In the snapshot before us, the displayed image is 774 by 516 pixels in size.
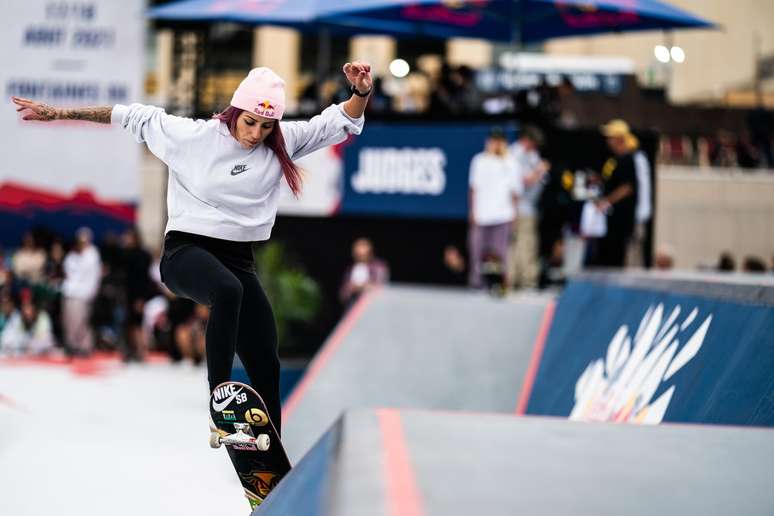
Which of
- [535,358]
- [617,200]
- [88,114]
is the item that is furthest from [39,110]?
[617,200]

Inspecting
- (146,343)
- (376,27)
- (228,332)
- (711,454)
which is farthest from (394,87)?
(711,454)

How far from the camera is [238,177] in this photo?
4.45 meters

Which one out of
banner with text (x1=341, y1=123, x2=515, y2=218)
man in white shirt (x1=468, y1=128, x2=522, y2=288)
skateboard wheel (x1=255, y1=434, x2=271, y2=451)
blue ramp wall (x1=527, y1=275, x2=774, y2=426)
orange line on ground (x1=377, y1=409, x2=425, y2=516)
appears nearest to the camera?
orange line on ground (x1=377, y1=409, x2=425, y2=516)

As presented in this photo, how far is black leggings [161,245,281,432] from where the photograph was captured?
424 centimetres

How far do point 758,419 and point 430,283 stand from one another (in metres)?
11.0

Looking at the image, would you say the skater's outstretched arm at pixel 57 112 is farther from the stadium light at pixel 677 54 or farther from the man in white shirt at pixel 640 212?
the stadium light at pixel 677 54

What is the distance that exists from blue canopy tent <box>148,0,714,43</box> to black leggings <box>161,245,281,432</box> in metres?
8.78

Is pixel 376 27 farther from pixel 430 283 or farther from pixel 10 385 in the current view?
pixel 10 385

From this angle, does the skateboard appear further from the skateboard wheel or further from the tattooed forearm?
the tattooed forearm

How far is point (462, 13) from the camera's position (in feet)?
49.6

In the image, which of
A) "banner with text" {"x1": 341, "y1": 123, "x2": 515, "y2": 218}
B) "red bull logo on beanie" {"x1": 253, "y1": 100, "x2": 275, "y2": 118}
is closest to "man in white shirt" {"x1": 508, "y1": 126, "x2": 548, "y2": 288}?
"banner with text" {"x1": 341, "y1": 123, "x2": 515, "y2": 218}

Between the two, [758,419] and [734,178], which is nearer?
[758,419]

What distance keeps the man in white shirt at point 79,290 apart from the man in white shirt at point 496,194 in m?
6.12

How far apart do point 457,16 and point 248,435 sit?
11.5m
